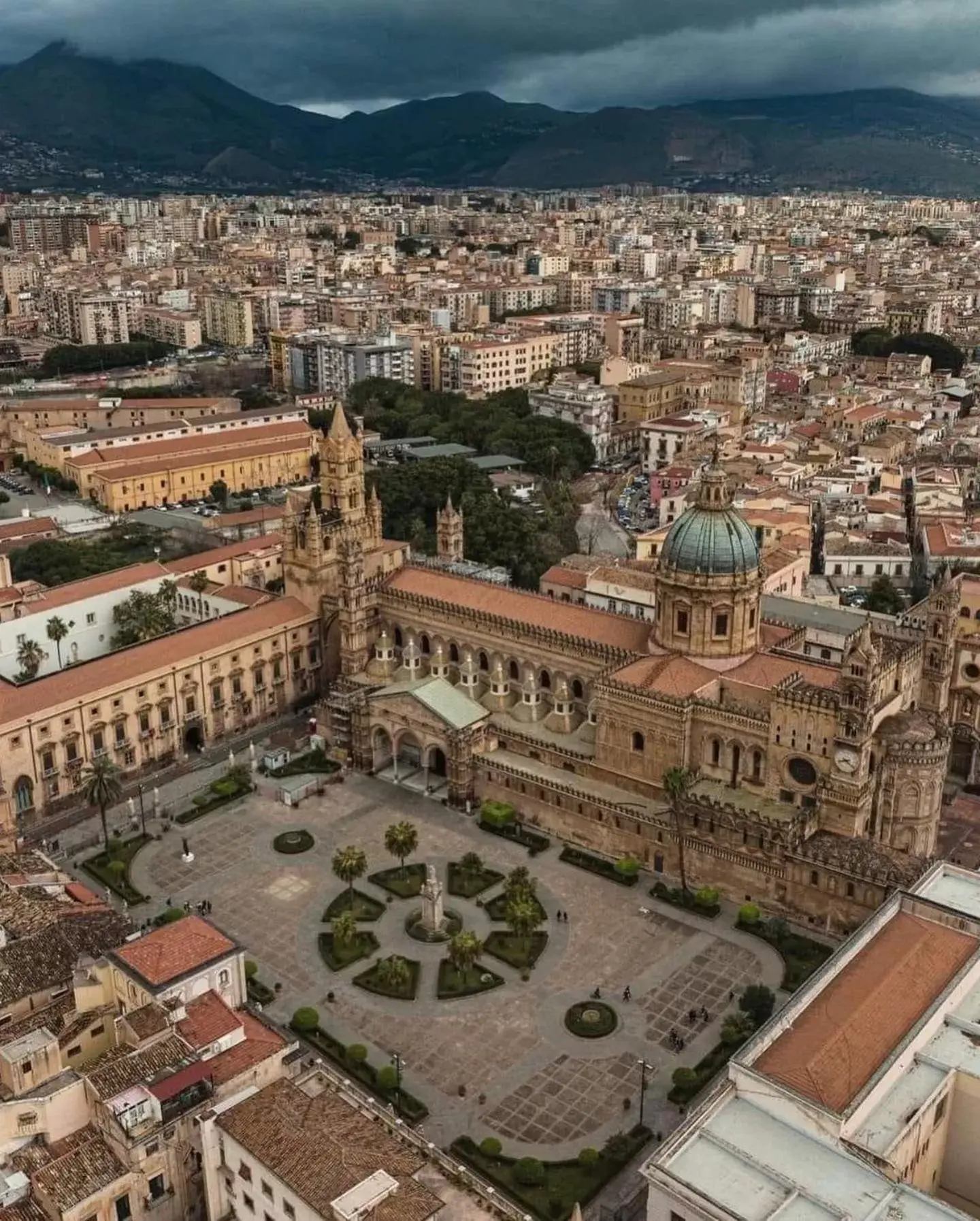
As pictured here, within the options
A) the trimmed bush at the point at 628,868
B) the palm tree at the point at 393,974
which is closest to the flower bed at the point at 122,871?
the palm tree at the point at 393,974

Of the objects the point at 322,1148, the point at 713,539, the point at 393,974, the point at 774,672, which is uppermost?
the point at 713,539

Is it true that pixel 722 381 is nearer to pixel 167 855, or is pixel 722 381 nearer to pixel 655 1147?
pixel 167 855

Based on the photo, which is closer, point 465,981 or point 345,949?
point 465,981

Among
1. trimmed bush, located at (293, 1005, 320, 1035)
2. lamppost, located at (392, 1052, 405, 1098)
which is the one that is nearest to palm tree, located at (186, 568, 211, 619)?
trimmed bush, located at (293, 1005, 320, 1035)

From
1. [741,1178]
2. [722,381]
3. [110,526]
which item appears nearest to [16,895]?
[741,1178]

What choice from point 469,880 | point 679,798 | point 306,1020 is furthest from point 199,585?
point 306,1020

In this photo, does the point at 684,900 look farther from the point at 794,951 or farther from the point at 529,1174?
the point at 529,1174

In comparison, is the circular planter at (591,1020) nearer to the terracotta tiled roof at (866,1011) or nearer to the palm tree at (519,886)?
the palm tree at (519,886)
